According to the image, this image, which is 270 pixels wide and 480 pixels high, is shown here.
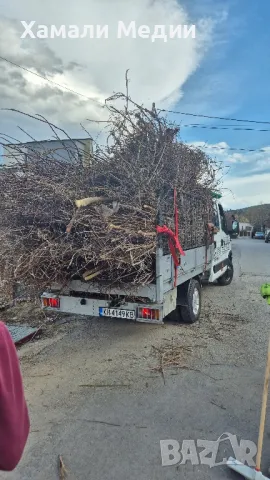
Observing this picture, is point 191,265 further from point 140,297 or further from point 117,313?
point 117,313

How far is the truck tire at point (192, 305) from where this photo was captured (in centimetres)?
524

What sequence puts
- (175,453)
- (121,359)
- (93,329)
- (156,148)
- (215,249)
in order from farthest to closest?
(215,249) < (93,329) < (156,148) < (121,359) < (175,453)

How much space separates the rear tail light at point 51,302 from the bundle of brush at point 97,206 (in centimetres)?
32

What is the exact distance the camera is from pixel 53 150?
15.1 ft

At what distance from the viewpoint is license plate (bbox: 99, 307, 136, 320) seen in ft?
13.6

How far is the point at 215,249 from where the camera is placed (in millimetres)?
6934

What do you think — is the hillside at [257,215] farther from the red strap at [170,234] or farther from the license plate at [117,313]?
the license plate at [117,313]

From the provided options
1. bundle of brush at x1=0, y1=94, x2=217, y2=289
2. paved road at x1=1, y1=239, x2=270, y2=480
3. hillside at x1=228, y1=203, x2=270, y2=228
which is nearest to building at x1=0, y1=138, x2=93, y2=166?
bundle of brush at x1=0, y1=94, x2=217, y2=289

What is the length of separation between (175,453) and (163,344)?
2235mm

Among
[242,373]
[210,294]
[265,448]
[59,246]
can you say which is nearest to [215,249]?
[210,294]

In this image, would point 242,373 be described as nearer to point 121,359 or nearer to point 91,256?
point 121,359

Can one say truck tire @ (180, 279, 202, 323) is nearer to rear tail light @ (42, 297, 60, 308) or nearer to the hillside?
rear tail light @ (42, 297, 60, 308)

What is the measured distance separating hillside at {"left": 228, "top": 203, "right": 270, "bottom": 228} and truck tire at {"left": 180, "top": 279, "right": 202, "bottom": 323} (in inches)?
2555

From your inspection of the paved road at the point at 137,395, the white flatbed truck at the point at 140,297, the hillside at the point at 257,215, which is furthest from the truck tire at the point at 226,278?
the hillside at the point at 257,215
